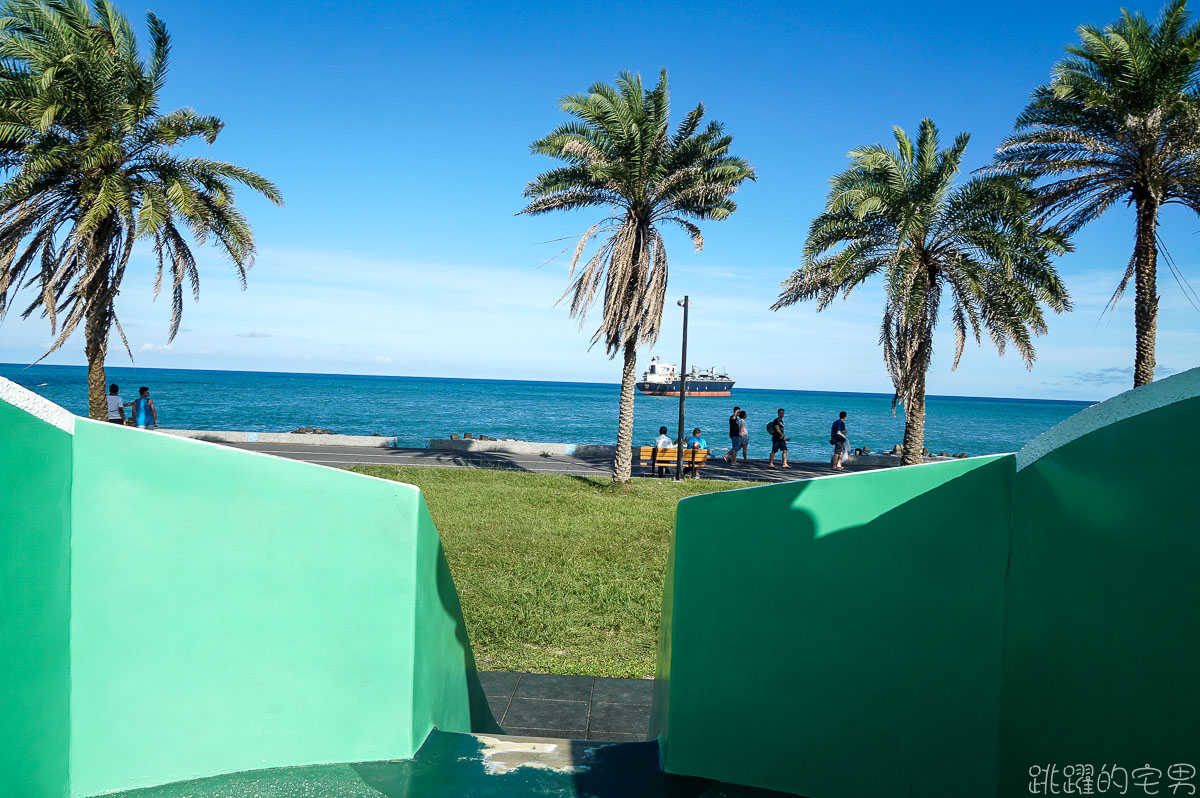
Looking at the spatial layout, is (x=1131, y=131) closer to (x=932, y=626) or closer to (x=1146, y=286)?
(x=1146, y=286)

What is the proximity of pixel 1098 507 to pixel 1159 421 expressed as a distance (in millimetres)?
375

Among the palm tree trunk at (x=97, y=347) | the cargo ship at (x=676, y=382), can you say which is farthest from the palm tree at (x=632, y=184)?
the cargo ship at (x=676, y=382)

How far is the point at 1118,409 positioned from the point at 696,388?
117 metres

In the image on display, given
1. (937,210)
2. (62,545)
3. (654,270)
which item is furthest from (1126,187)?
(62,545)

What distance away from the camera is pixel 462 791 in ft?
9.61

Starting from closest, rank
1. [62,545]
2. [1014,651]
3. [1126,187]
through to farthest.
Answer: [62,545] → [1014,651] → [1126,187]

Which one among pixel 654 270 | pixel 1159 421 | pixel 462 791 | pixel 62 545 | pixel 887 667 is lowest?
pixel 462 791

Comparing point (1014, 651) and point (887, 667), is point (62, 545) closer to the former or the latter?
point (887, 667)

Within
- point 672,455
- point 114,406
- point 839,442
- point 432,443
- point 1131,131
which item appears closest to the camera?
point 1131,131

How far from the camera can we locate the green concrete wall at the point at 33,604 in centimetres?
228

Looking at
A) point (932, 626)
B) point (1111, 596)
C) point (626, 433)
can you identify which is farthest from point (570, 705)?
point (626, 433)

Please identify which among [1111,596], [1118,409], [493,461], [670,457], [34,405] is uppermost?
[1118,409]

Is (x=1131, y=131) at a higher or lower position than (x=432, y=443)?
higher

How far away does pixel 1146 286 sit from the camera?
44.0 feet
